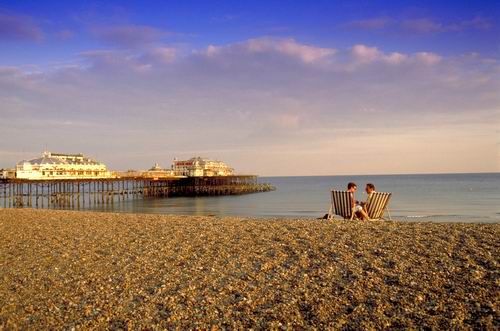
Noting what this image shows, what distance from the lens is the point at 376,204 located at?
12188 millimetres

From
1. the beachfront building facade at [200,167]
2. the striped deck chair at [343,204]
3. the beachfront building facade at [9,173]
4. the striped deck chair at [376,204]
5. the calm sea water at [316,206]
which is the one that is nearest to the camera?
the striped deck chair at [343,204]

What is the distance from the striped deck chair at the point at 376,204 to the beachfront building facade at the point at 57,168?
44.7 meters

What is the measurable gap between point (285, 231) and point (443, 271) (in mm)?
4274

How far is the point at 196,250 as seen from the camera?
8195 mm

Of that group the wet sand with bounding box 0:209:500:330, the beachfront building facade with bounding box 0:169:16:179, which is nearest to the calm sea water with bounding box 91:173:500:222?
the beachfront building facade with bounding box 0:169:16:179

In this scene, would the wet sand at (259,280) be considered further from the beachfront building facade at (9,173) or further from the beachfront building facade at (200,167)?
the beachfront building facade at (200,167)

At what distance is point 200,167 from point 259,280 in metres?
79.0

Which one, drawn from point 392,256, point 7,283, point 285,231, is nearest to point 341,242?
point 392,256

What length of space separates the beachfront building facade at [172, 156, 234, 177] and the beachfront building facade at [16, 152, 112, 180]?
15.1 metres

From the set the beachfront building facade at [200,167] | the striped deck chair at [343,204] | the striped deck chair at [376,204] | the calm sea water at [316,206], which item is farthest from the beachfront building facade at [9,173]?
the striped deck chair at [376,204]

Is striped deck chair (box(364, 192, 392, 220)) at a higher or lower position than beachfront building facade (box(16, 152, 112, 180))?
lower

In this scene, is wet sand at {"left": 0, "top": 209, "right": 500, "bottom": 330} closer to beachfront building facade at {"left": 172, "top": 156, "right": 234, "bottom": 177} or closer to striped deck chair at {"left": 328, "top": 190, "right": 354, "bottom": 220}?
striped deck chair at {"left": 328, "top": 190, "right": 354, "bottom": 220}

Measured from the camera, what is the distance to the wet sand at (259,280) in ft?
15.3

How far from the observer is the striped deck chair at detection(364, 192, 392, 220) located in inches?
477
